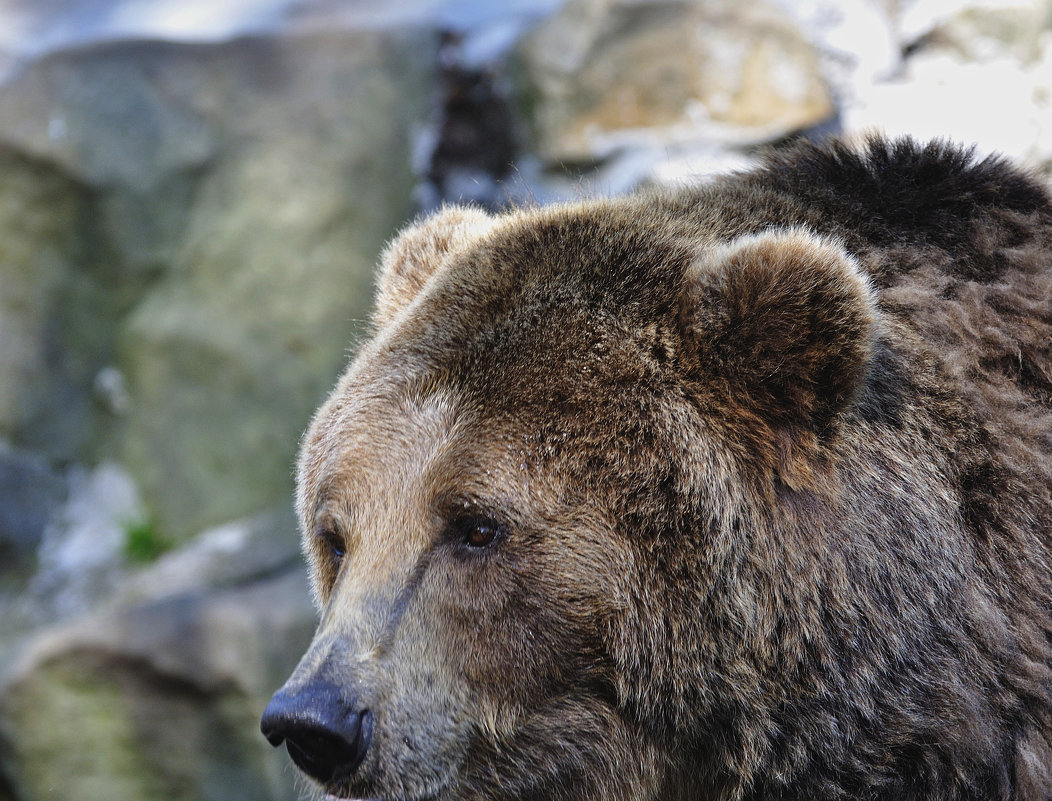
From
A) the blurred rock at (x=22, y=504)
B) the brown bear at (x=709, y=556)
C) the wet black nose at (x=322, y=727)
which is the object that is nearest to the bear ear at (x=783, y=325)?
the brown bear at (x=709, y=556)

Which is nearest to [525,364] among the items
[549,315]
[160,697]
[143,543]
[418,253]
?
[549,315]

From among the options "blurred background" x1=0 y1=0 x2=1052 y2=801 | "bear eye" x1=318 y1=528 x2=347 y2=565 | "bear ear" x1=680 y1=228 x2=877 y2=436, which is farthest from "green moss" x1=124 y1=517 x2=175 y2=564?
"bear ear" x1=680 y1=228 x2=877 y2=436

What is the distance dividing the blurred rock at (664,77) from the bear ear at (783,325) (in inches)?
227

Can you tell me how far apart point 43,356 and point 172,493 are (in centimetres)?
158

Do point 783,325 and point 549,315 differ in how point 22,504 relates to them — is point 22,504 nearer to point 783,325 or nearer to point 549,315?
point 549,315

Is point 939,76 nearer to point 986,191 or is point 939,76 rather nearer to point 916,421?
point 986,191

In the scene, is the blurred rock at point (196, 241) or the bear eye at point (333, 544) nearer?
the bear eye at point (333, 544)

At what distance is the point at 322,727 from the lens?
2.50m

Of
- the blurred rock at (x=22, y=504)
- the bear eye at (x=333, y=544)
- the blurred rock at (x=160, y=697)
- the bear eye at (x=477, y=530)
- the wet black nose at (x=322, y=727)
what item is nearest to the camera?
the wet black nose at (x=322, y=727)

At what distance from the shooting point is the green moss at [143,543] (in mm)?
8523

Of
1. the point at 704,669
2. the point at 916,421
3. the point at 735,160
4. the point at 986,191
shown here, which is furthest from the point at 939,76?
the point at 704,669

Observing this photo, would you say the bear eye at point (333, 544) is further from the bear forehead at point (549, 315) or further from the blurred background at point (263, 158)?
the blurred background at point (263, 158)

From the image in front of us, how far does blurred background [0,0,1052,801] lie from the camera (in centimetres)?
828

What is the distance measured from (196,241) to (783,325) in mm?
7404
